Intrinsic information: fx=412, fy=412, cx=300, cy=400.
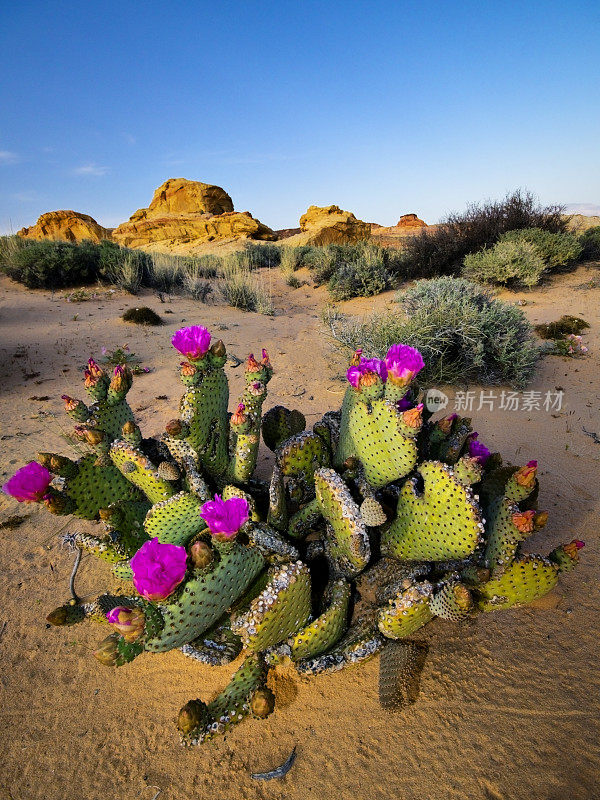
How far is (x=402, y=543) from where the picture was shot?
186 cm

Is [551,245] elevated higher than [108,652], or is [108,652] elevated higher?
[551,245]

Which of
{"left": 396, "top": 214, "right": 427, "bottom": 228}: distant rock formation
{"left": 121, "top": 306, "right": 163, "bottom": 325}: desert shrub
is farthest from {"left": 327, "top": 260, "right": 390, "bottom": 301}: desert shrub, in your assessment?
{"left": 396, "top": 214, "right": 427, "bottom": 228}: distant rock formation

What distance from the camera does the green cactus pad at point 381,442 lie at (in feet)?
5.71

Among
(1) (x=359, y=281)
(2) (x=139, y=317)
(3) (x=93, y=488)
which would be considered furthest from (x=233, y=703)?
(1) (x=359, y=281)

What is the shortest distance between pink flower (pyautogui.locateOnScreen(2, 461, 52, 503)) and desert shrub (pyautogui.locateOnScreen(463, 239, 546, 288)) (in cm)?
969

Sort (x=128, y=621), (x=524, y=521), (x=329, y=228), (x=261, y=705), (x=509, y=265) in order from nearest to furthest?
(x=128, y=621), (x=261, y=705), (x=524, y=521), (x=509, y=265), (x=329, y=228)

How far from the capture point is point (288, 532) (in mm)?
2068

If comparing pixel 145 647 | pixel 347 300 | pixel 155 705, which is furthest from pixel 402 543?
pixel 347 300

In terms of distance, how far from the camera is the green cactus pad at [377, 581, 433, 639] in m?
1.56

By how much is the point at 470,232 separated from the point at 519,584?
1159 centimetres

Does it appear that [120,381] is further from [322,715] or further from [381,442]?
[322,715]

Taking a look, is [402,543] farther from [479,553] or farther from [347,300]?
[347,300]

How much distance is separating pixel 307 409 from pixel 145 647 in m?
3.47

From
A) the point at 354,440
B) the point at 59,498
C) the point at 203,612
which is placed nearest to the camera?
the point at 203,612
